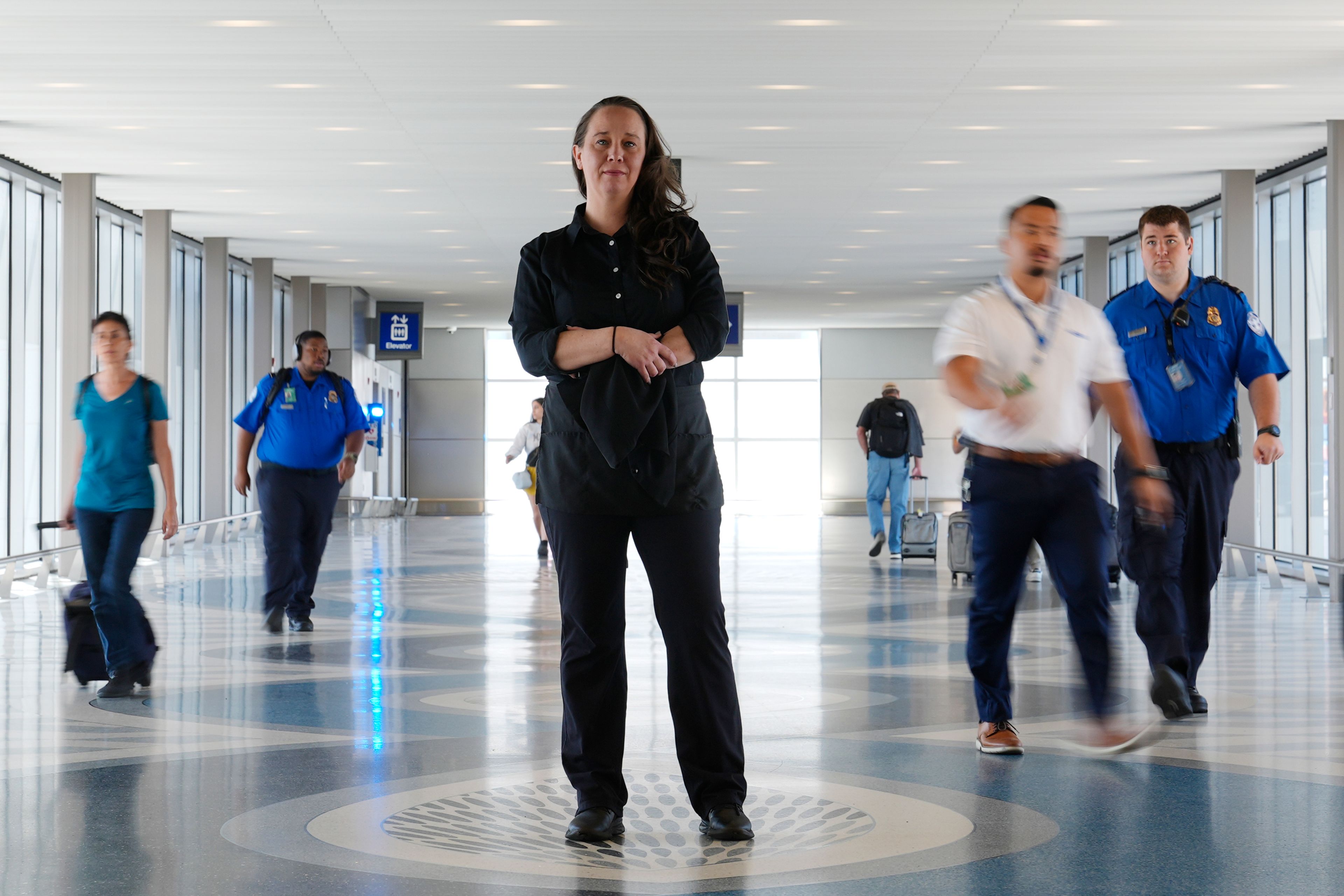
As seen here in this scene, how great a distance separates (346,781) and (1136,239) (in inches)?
683

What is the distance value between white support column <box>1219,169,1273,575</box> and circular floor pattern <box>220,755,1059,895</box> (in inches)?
443

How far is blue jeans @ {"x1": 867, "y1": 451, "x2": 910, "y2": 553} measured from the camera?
1423cm

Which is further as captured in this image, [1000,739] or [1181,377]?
[1181,377]

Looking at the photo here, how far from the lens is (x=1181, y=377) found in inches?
205

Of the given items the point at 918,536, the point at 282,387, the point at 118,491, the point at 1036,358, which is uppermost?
the point at 282,387

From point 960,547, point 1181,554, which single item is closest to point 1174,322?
point 1181,554

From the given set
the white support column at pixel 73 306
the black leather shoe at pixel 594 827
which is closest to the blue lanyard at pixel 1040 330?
the black leather shoe at pixel 594 827

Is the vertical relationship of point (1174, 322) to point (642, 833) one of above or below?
above

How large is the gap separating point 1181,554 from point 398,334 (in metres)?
23.3

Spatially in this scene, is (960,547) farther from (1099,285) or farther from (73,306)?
(1099,285)

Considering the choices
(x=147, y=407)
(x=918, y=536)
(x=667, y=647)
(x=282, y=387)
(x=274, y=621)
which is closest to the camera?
(x=667, y=647)

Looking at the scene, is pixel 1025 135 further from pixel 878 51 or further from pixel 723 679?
pixel 723 679

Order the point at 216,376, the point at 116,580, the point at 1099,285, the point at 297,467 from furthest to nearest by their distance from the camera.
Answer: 1. the point at 1099,285
2. the point at 216,376
3. the point at 297,467
4. the point at 116,580

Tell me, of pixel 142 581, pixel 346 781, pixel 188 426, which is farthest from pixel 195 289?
pixel 346 781
